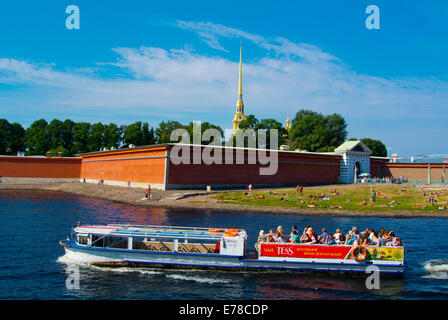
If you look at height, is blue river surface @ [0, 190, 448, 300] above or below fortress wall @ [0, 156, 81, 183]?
below

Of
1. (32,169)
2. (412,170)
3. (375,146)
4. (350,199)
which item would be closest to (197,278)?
(350,199)

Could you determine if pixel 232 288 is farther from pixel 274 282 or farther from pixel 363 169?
pixel 363 169

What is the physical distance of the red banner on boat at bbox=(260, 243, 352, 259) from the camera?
19609mm

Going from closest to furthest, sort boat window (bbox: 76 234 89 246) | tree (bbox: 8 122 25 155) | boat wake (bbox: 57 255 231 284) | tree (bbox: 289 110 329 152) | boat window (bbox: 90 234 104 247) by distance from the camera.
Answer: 1. boat wake (bbox: 57 255 231 284)
2. boat window (bbox: 90 234 104 247)
3. boat window (bbox: 76 234 89 246)
4. tree (bbox: 289 110 329 152)
5. tree (bbox: 8 122 25 155)

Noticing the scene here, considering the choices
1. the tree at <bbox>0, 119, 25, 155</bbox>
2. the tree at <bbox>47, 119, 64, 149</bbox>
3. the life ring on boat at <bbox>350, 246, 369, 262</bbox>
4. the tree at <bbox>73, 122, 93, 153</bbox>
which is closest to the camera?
the life ring on boat at <bbox>350, 246, 369, 262</bbox>

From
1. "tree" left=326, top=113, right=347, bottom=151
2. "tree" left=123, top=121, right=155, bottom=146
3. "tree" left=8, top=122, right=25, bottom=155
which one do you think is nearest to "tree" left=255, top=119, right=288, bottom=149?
"tree" left=326, top=113, right=347, bottom=151

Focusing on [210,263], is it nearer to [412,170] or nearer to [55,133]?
[412,170]

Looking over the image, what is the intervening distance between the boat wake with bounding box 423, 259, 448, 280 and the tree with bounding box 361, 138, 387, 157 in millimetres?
111485

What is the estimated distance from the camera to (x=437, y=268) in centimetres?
2044

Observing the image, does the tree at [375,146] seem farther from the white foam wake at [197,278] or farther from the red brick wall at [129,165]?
the white foam wake at [197,278]

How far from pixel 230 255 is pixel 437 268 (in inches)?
444

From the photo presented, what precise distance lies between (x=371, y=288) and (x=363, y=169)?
216 ft

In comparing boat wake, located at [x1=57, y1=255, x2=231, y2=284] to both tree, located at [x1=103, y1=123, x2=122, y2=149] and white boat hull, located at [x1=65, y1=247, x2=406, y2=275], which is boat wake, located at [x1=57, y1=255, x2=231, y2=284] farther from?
tree, located at [x1=103, y1=123, x2=122, y2=149]
